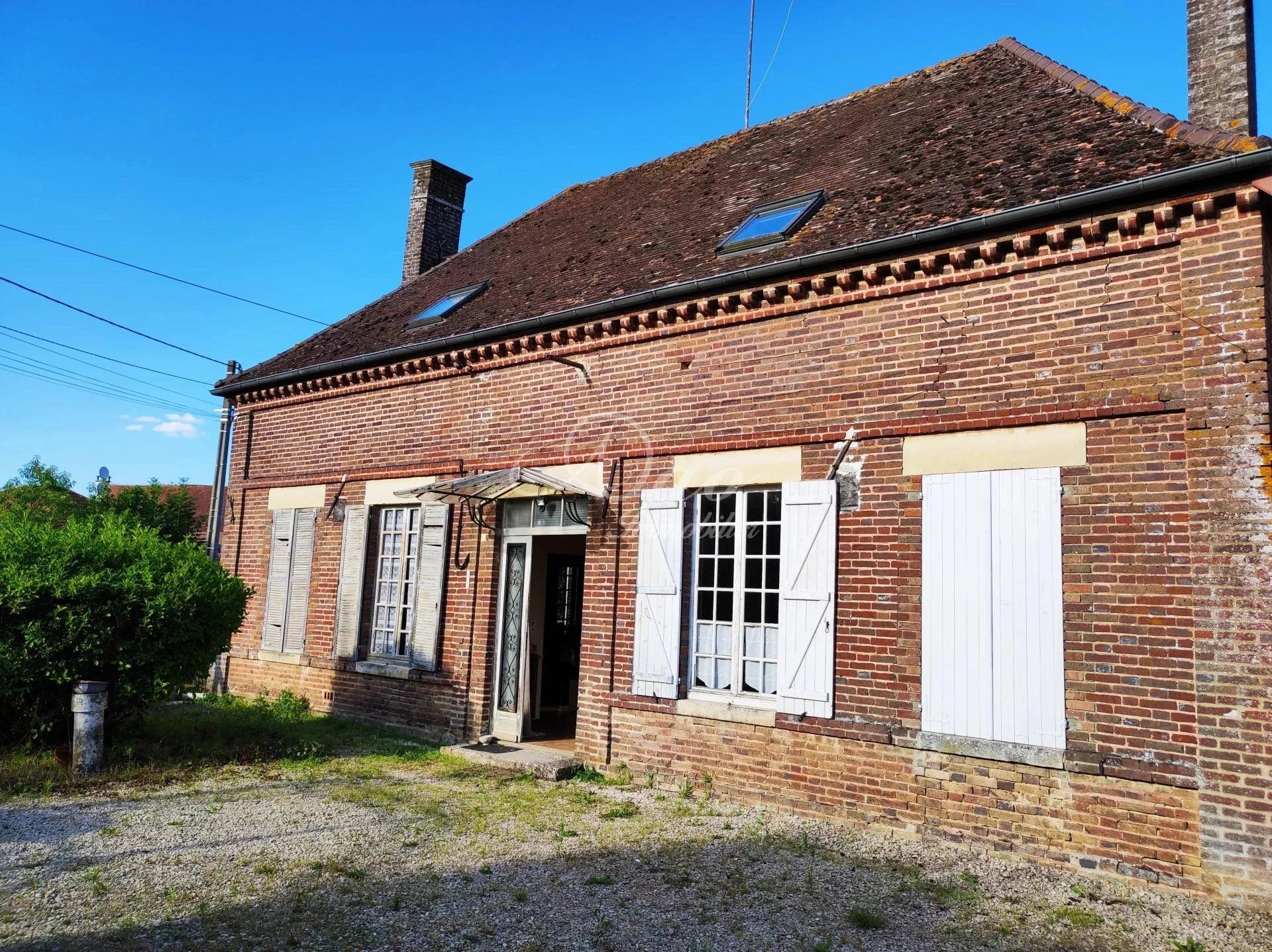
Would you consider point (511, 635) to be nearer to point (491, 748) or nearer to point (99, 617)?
point (491, 748)

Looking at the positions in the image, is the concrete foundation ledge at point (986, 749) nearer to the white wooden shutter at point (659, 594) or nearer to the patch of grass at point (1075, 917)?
the patch of grass at point (1075, 917)

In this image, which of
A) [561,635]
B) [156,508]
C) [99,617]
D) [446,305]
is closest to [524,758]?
[561,635]

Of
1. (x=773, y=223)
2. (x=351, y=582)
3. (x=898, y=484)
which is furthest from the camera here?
(x=351, y=582)

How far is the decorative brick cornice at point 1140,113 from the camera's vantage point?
6.13m

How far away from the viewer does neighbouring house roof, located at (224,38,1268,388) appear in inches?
282

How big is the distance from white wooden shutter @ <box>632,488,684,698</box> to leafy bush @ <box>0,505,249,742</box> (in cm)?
443

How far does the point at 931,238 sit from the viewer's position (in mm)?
7035

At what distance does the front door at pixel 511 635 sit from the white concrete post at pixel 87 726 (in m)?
3.86

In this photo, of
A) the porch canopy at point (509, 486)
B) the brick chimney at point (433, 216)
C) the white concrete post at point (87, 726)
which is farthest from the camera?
the brick chimney at point (433, 216)

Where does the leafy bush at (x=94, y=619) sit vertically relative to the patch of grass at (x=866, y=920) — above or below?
above

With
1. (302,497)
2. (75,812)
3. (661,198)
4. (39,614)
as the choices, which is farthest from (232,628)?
(661,198)

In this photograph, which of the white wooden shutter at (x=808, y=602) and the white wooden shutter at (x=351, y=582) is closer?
the white wooden shutter at (x=808, y=602)

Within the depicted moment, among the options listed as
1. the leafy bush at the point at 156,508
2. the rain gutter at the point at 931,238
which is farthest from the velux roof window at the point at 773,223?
the leafy bush at the point at 156,508

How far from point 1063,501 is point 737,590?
287 cm
